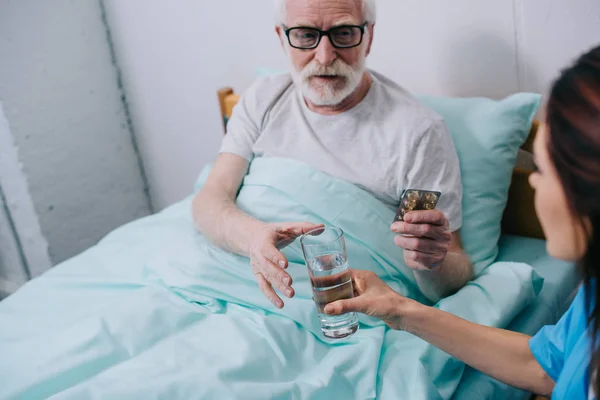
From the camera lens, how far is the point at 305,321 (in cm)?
123

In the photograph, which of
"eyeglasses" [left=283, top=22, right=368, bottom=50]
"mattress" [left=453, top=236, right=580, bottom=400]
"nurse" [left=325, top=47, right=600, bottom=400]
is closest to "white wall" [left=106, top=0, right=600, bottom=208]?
"eyeglasses" [left=283, top=22, right=368, bottom=50]

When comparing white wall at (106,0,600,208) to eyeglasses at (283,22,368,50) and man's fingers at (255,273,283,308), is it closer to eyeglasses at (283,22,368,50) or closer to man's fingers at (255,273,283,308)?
eyeglasses at (283,22,368,50)

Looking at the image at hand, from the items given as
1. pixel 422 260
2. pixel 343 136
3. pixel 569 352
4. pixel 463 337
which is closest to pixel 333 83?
pixel 343 136

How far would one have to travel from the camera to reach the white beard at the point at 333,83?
149 centimetres

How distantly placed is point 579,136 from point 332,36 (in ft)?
2.98

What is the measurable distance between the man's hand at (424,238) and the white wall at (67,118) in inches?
67.1

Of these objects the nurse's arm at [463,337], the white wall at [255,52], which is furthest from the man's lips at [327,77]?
the nurse's arm at [463,337]

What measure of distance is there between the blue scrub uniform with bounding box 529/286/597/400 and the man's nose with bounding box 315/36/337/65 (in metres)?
0.82

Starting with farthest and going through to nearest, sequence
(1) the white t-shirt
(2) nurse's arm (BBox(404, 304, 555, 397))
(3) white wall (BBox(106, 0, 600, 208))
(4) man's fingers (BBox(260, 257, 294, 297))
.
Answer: (3) white wall (BBox(106, 0, 600, 208))
(1) the white t-shirt
(4) man's fingers (BBox(260, 257, 294, 297))
(2) nurse's arm (BBox(404, 304, 555, 397))

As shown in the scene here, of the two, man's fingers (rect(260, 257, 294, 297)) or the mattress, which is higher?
man's fingers (rect(260, 257, 294, 297))

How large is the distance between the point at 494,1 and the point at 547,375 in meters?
1.01

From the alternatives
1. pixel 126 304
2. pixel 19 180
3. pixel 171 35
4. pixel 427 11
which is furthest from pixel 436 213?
pixel 19 180

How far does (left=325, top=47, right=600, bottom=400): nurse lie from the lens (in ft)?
2.25

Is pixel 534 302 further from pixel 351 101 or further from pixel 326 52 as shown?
pixel 326 52
